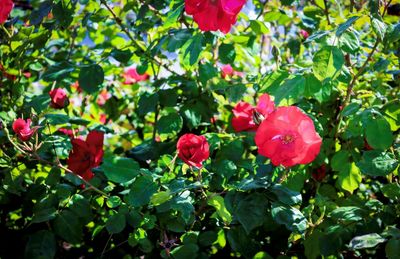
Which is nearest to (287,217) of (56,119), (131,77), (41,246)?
(41,246)

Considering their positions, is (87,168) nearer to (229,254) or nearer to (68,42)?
(229,254)

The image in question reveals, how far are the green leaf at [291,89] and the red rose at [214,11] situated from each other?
0.75ft

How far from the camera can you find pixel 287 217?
3.59ft

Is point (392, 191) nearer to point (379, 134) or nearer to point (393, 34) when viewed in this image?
point (379, 134)

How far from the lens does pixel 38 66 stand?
1.98m

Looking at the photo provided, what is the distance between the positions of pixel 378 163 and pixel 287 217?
291 mm

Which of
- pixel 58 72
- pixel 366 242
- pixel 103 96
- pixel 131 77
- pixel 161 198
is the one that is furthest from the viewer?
pixel 103 96

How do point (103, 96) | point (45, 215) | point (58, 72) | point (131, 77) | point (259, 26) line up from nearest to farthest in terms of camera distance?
point (45, 215), point (259, 26), point (58, 72), point (131, 77), point (103, 96)

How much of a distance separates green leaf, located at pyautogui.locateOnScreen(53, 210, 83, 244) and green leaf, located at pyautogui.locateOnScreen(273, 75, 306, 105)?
682mm

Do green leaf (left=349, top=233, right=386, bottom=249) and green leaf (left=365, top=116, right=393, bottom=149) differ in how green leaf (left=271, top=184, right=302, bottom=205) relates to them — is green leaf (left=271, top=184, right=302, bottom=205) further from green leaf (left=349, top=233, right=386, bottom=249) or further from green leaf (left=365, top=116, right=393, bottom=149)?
green leaf (left=365, top=116, right=393, bottom=149)

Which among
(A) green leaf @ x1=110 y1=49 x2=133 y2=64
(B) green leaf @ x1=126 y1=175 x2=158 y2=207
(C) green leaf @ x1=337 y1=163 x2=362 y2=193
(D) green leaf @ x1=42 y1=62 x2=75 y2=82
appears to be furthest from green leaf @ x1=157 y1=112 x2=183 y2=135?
(C) green leaf @ x1=337 y1=163 x2=362 y2=193

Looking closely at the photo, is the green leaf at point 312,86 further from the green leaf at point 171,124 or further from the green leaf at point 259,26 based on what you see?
the green leaf at point 171,124

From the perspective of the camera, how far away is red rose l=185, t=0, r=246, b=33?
118 cm

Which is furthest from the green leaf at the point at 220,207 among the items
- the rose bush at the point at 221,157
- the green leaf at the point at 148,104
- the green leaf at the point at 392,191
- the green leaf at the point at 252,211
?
the green leaf at the point at 148,104
